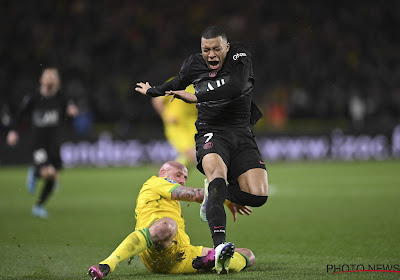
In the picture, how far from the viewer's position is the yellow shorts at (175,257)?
522cm

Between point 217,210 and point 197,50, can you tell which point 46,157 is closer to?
point 217,210

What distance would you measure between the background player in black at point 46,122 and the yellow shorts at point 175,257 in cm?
545

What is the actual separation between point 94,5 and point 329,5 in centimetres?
933

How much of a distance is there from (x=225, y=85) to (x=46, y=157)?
5.95 meters

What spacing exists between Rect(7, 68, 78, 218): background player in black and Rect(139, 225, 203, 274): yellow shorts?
5.45m

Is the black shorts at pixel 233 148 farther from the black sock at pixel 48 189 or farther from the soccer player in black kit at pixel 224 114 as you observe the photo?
the black sock at pixel 48 189

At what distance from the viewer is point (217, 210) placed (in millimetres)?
5195

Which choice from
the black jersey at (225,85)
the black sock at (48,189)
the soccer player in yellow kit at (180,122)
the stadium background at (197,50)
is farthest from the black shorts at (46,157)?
the stadium background at (197,50)

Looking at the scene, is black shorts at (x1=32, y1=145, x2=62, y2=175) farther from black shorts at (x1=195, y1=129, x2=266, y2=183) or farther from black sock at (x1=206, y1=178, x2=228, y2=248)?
black sock at (x1=206, y1=178, x2=228, y2=248)

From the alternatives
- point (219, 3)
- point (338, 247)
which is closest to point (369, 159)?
point (219, 3)

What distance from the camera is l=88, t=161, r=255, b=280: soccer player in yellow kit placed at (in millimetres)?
5020

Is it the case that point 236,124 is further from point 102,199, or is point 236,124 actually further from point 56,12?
point 56,12

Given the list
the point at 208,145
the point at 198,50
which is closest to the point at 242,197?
the point at 208,145

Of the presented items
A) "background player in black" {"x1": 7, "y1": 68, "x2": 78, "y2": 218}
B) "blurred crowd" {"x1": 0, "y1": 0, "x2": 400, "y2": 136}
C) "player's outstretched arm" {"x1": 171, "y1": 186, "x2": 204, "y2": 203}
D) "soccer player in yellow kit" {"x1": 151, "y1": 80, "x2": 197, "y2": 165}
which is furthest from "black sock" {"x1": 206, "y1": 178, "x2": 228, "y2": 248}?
"blurred crowd" {"x1": 0, "y1": 0, "x2": 400, "y2": 136}
